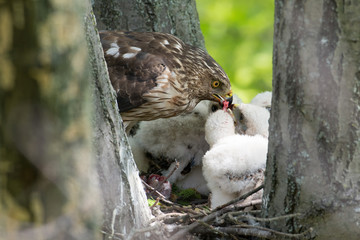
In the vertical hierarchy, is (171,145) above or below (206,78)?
below

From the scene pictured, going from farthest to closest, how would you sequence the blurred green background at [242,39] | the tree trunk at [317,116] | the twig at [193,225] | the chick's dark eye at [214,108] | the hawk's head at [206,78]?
1. the blurred green background at [242,39]
2. the chick's dark eye at [214,108]
3. the hawk's head at [206,78]
4. the twig at [193,225]
5. the tree trunk at [317,116]

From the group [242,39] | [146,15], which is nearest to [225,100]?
[146,15]

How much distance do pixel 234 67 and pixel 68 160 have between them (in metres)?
6.65

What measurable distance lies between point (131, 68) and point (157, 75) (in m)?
0.20

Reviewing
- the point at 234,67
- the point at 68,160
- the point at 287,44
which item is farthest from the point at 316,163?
the point at 234,67

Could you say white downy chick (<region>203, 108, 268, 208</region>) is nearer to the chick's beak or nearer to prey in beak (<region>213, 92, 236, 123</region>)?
prey in beak (<region>213, 92, 236, 123</region>)

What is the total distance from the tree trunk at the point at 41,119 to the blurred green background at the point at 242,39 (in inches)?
235

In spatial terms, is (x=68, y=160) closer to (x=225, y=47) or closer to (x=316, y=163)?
(x=316, y=163)

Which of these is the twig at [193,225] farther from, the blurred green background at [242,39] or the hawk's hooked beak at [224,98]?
the blurred green background at [242,39]

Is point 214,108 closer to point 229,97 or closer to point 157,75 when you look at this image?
point 229,97

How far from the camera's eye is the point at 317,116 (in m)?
2.50

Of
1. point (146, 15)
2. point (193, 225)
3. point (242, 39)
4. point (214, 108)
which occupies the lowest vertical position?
point (193, 225)

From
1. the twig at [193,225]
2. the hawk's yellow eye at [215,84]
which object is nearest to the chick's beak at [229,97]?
the hawk's yellow eye at [215,84]

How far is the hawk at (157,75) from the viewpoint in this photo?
4.56m
